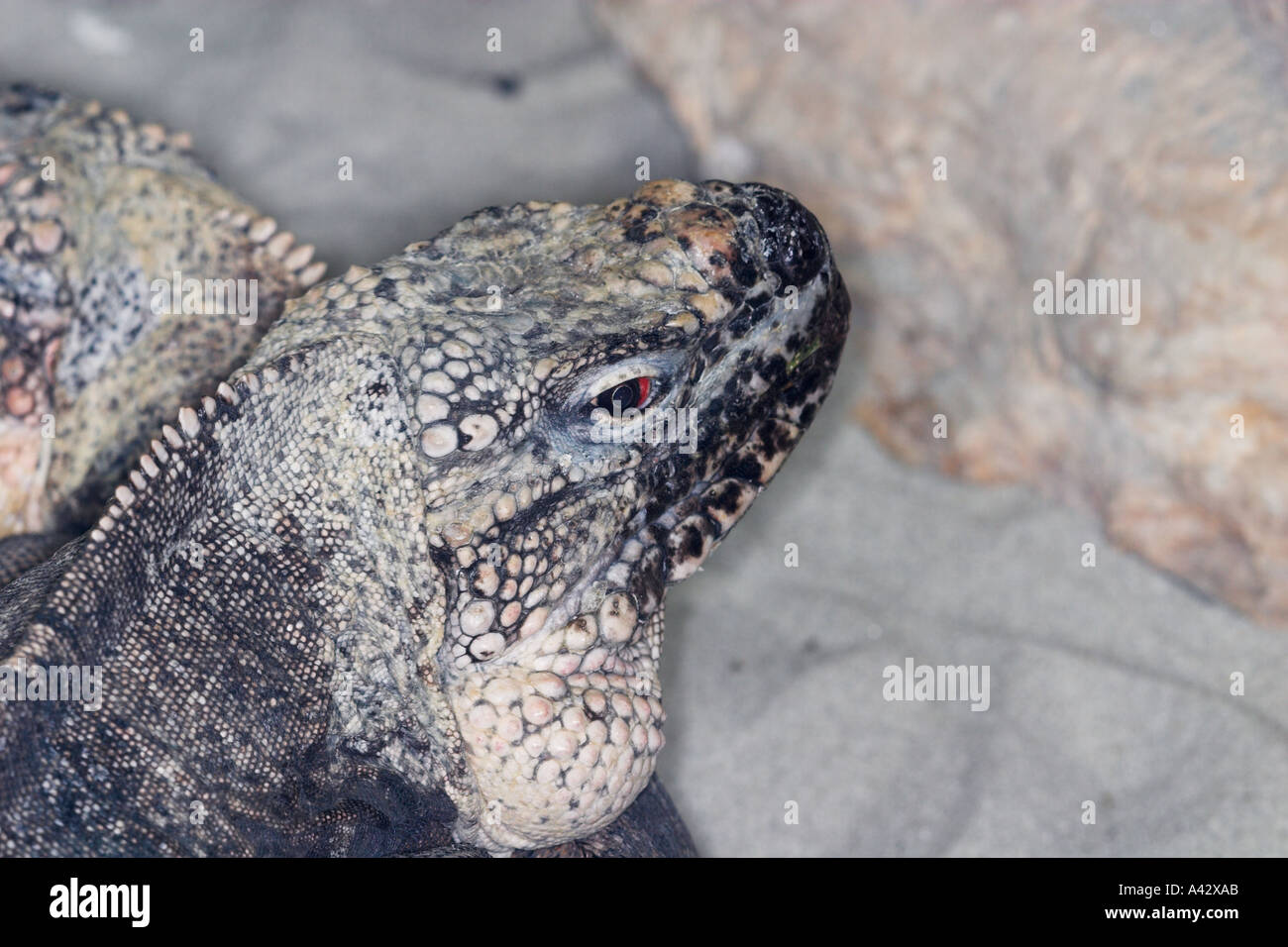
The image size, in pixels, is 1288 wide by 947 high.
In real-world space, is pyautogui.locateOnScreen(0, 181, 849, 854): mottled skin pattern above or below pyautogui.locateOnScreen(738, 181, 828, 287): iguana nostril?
below

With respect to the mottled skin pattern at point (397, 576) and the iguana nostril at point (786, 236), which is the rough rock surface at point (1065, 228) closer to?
the iguana nostril at point (786, 236)

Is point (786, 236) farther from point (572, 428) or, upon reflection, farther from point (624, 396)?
point (572, 428)

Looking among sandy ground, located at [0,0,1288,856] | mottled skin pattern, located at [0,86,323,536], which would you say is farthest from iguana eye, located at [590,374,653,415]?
sandy ground, located at [0,0,1288,856]

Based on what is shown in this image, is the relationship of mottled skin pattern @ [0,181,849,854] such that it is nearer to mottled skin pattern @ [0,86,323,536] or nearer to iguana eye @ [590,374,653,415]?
iguana eye @ [590,374,653,415]

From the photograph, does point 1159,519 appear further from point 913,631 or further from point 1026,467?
point 913,631

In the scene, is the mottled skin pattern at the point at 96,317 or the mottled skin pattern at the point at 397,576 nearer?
the mottled skin pattern at the point at 397,576

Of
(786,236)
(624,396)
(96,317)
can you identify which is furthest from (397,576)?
(96,317)

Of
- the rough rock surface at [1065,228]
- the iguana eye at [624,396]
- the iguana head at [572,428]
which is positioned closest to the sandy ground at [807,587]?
the rough rock surface at [1065,228]
